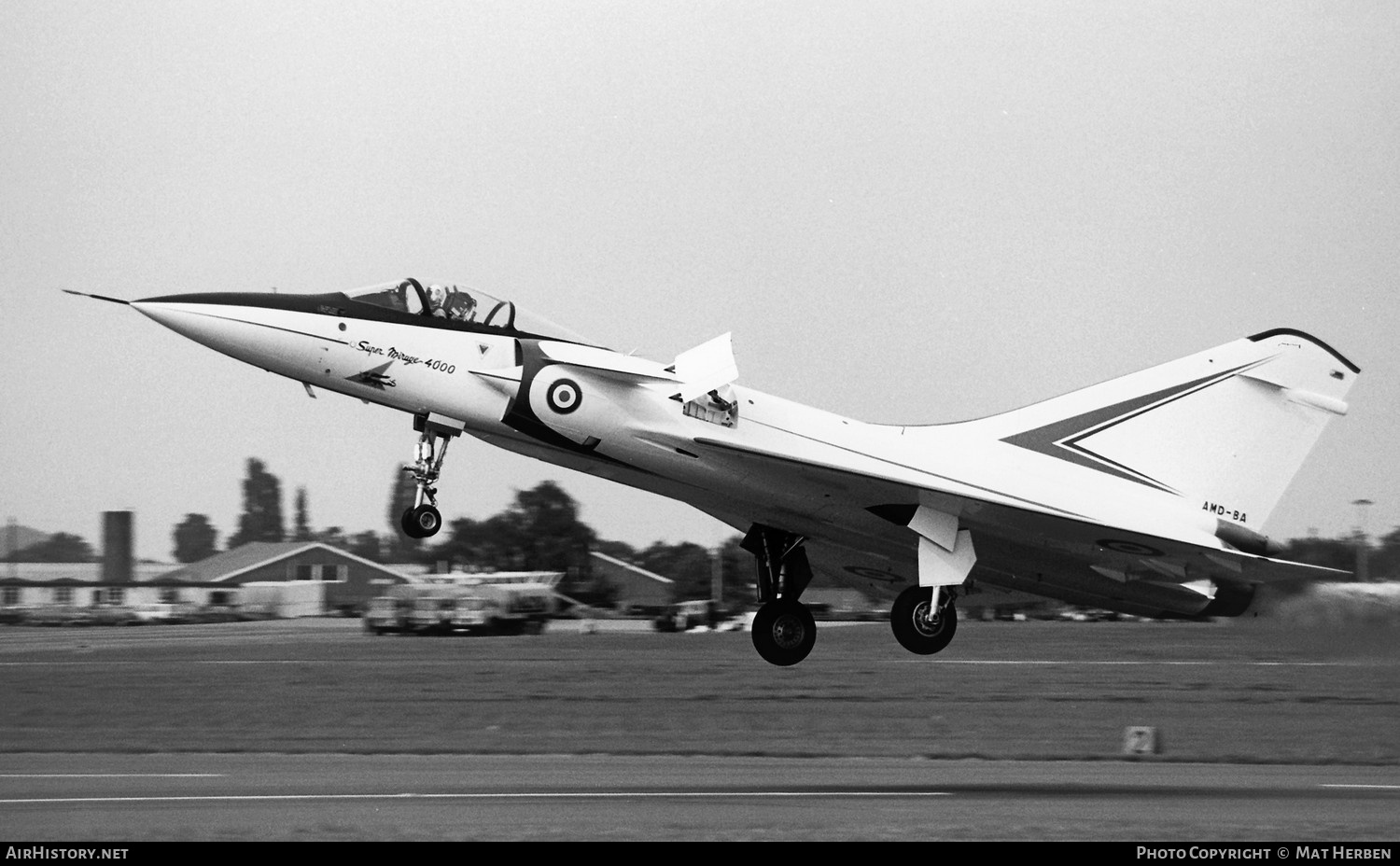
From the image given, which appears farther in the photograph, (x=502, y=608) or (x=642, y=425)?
(x=502, y=608)

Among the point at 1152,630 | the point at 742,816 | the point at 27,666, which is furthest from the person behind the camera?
the point at 1152,630

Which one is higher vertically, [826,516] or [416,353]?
[416,353]

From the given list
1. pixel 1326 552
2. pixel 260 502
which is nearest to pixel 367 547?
pixel 260 502

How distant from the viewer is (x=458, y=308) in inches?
633

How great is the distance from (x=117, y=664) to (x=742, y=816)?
71.0ft

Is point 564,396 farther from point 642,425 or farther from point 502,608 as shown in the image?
point 502,608

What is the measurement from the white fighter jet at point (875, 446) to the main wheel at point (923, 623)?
0.02 m

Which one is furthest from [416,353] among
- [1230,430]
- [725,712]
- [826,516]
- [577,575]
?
[577,575]

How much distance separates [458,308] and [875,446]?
16.3 feet

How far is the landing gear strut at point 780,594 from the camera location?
17719mm

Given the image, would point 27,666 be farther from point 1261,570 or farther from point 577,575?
point 1261,570

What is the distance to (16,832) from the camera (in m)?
14.1

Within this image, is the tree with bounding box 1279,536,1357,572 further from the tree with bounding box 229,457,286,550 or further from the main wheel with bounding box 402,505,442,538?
the tree with bounding box 229,457,286,550
